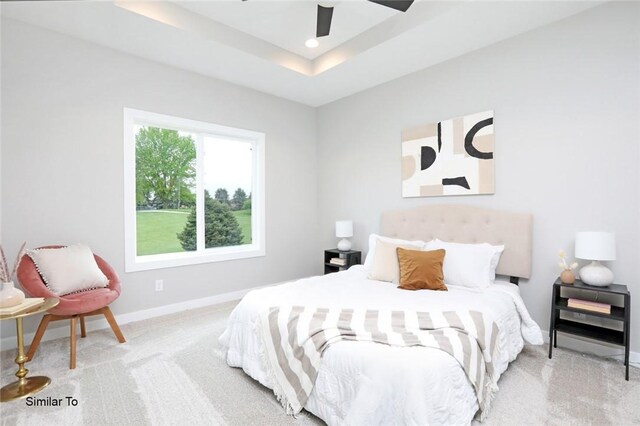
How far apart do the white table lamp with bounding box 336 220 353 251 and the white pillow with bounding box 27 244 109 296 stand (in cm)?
264

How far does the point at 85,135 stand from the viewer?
3.05 meters

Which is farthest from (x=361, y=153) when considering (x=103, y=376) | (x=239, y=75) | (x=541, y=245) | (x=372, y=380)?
(x=103, y=376)

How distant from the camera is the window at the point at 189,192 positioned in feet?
11.5

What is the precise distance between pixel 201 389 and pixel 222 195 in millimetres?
2654

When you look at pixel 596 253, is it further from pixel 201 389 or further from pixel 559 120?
pixel 201 389

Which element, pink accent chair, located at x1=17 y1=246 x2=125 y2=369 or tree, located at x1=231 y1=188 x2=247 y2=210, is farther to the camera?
tree, located at x1=231 y1=188 x2=247 y2=210

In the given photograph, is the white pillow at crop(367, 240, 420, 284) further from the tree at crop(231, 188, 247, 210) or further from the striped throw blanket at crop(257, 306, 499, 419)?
the tree at crop(231, 188, 247, 210)

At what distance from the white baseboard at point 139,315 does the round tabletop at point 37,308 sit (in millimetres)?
910

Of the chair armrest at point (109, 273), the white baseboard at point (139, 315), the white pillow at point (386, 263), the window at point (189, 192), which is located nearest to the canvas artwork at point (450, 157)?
the white pillow at point (386, 263)

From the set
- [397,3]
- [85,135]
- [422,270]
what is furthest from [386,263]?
[85,135]

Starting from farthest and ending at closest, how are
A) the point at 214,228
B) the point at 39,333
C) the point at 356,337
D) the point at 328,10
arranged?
the point at 214,228 → the point at 328,10 → the point at 39,333 → the point at 356,337

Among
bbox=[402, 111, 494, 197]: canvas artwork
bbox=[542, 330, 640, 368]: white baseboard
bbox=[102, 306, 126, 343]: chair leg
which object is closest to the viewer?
bbox=[542, 330, 640, 368]: white baseboard

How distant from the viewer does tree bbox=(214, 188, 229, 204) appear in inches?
167

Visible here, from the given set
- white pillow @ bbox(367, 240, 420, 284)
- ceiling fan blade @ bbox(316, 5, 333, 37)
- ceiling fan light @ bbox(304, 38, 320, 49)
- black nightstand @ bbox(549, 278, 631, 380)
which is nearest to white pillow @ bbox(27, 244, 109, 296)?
white pillow @ bbox(367, 240, 420, 284)
